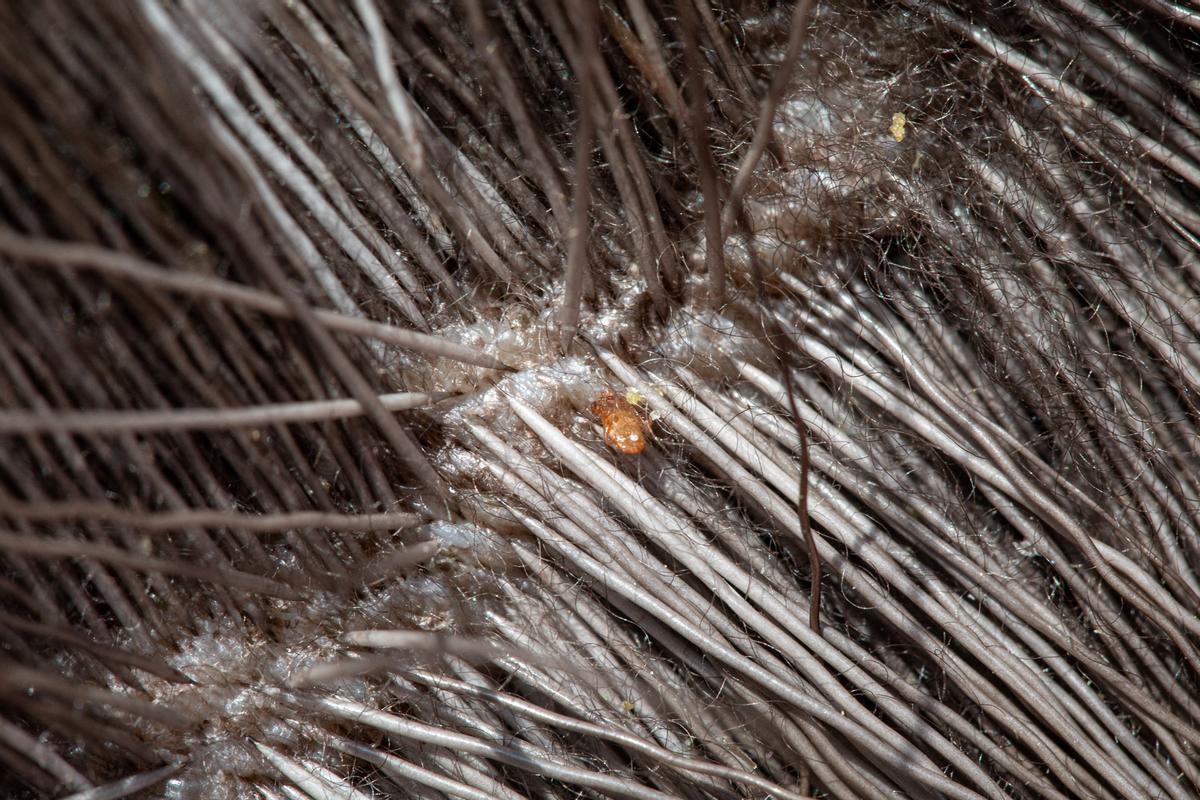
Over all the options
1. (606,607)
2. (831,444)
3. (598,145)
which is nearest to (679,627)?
(606,607)

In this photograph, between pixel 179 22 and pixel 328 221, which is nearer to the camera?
pixel 179 22

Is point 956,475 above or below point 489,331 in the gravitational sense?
below

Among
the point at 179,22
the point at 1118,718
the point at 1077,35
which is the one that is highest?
the point at 179,22

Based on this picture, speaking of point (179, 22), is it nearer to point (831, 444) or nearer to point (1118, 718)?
point (831, 444)
